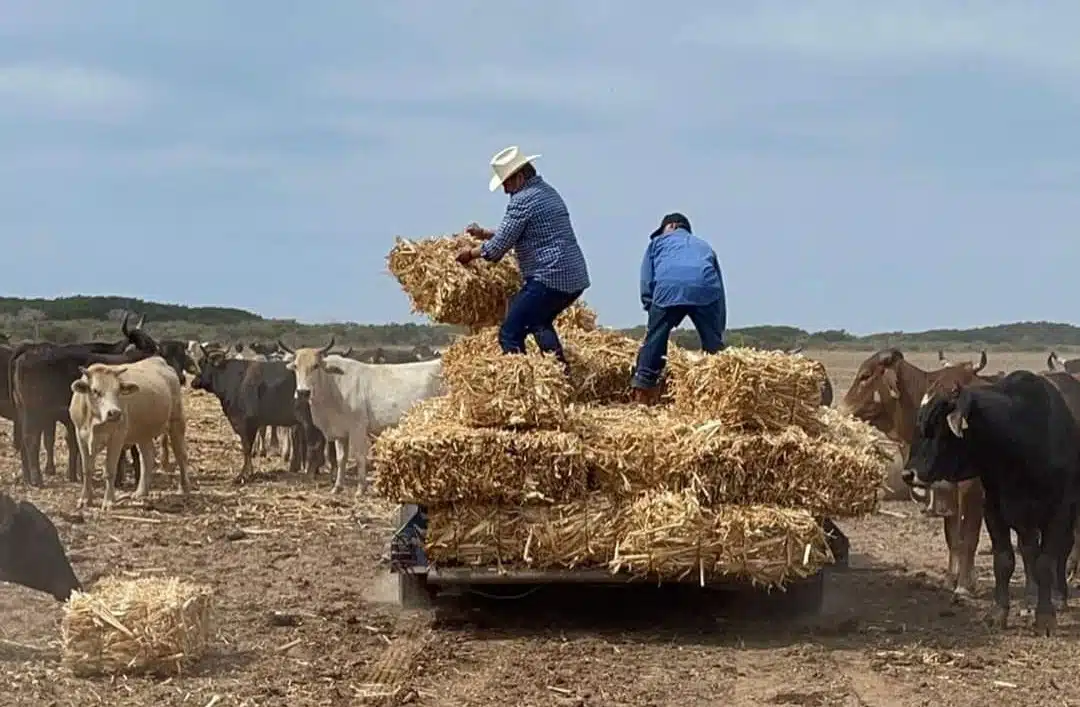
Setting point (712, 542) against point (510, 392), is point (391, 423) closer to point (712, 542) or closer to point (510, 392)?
point (510, 392)

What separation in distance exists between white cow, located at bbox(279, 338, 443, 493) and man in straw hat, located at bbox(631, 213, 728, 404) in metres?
8.35

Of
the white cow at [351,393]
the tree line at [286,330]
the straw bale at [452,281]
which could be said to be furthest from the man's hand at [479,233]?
the tree line at [286,330]

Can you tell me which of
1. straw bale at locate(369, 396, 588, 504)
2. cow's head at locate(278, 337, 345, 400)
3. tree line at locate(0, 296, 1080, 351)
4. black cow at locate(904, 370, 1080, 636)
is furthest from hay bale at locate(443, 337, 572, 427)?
tree line at locate(0, 296, 1080, 351)

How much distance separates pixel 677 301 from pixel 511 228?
1.29 meters

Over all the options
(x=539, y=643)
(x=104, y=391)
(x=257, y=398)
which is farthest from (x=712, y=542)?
(x=257, y=398)

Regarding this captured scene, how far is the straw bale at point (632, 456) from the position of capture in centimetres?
958

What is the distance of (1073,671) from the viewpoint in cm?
887

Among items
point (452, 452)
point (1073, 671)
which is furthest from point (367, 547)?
point (1073, 671)

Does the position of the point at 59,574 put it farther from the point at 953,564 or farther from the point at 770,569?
the point at 953,564

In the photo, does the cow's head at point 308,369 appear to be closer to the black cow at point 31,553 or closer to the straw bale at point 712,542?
the black cow at point 31,553

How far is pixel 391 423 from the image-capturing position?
1923cm

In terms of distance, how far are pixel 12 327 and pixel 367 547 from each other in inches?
2086

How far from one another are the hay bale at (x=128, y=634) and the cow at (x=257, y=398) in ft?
39.6

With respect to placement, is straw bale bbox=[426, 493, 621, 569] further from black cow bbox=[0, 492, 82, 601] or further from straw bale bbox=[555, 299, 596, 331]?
straw bale bbox=[555, 299, 596, 331]
